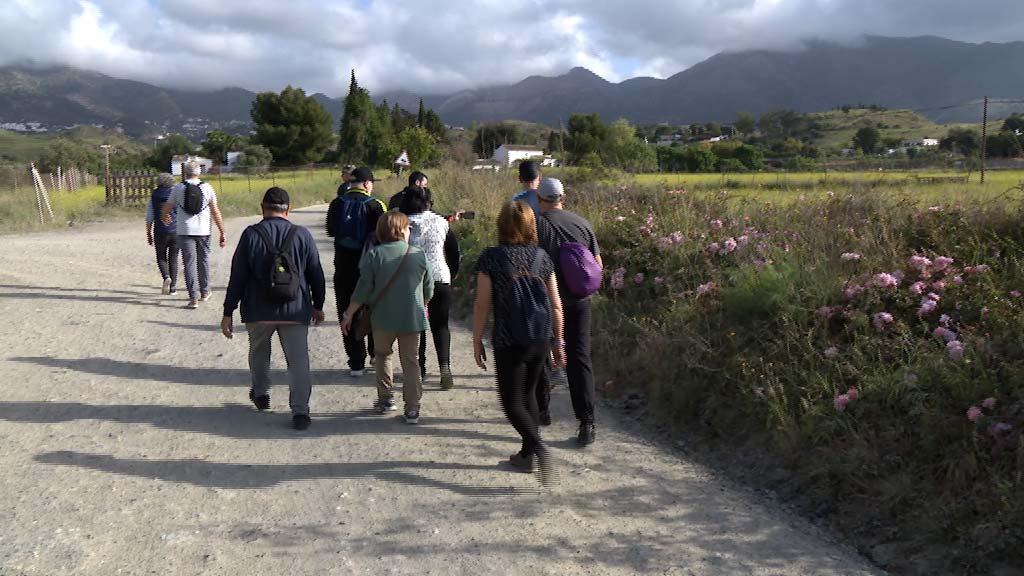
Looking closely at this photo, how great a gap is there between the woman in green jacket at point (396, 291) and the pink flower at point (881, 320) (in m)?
3.31

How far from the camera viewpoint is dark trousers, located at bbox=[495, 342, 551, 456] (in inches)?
192

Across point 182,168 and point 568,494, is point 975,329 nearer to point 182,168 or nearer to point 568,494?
point 568,494

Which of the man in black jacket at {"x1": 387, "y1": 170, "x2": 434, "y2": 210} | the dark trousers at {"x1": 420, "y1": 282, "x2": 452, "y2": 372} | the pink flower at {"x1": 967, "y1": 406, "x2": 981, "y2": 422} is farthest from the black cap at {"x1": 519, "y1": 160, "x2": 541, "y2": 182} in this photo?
the pink flower at {"x1": 967, "y1": 406, "x2": 981, "y2": 422}

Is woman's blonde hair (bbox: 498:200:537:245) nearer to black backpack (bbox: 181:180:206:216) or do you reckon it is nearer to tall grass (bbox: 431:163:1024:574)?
tall grass (bbox: 431:163:1024:574)

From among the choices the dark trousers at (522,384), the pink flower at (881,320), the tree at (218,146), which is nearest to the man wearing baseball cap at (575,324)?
the dark trousers at (522,384)

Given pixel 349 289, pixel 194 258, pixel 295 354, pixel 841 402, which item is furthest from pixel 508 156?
pixel 841 402

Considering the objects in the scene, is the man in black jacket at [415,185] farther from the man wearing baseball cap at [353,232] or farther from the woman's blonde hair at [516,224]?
the woman's blonde hair at [516,224]

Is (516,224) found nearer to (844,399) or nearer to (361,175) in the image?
(844,399)

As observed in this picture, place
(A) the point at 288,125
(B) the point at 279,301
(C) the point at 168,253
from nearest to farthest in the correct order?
(B) the point at 279,301, (C) the point at 168,253, (A) the point at 288,125

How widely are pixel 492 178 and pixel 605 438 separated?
12.5 metres

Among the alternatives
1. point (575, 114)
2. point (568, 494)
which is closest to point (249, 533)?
point (568, 494)

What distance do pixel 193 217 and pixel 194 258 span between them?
645mm

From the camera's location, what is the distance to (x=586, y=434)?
18.5 feet

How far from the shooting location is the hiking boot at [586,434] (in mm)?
5648
